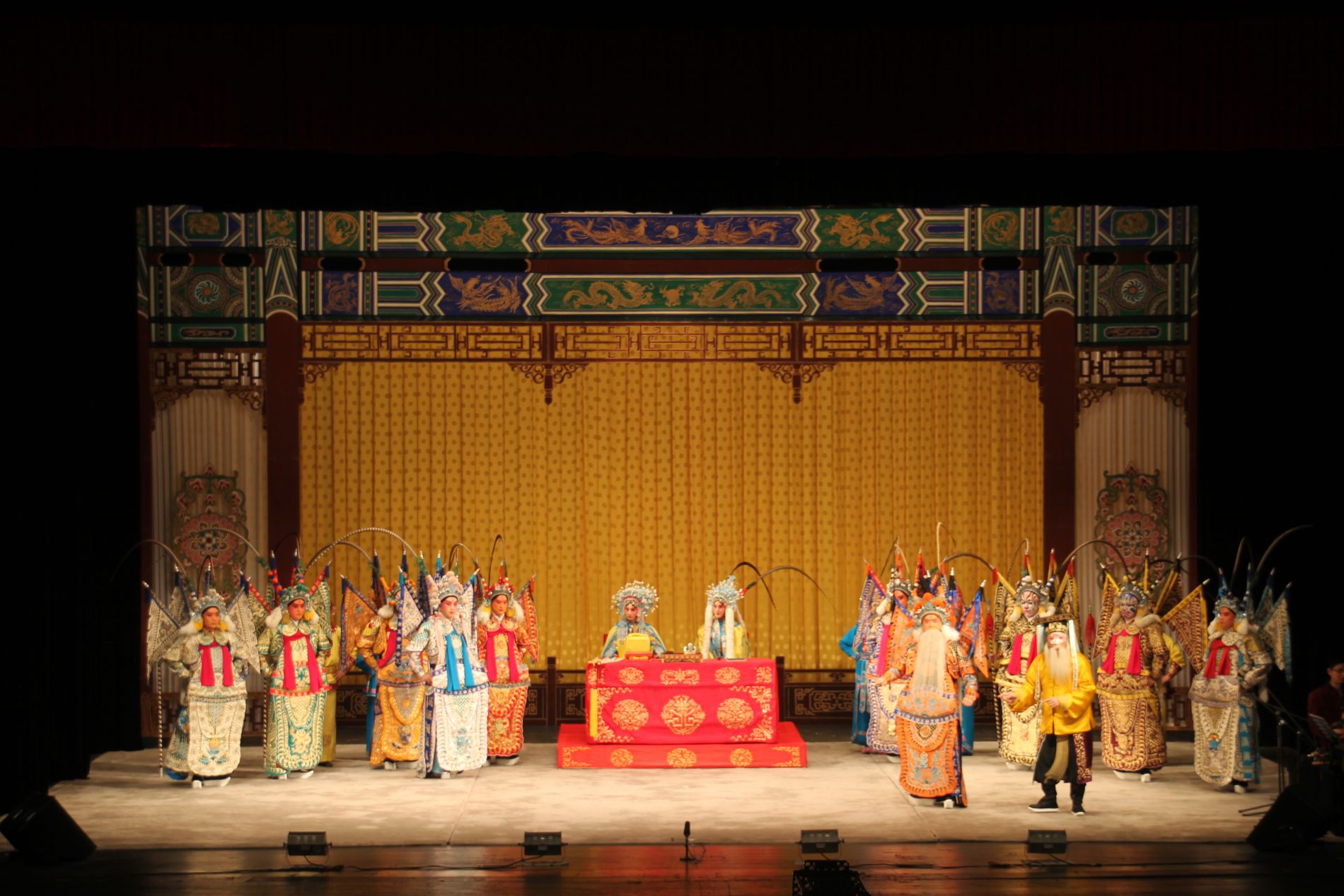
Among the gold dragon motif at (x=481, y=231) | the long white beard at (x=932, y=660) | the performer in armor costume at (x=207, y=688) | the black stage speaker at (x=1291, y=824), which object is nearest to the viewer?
the black stage speaker at (x=1291, y=824)

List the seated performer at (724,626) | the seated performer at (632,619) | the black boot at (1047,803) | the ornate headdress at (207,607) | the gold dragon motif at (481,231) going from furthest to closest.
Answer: the gold dragon motif at (481,231) < the seated performer at (724,626) < the seated performer at (632,619) < the ornate headdress at (207,607) < the black boot at (1047,803)

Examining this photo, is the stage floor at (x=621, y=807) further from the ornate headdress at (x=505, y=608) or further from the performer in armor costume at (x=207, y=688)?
the ornate headdress at (x=505, y=608)

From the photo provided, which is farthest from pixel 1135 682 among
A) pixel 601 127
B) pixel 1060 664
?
pixel 601 127

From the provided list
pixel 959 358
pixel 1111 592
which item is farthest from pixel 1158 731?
pixel 959 358

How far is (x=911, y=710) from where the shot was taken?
9320mm

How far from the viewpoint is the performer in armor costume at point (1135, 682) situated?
1047 cm

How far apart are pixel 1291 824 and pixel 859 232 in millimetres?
6067

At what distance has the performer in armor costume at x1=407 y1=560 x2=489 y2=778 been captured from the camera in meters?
10.5

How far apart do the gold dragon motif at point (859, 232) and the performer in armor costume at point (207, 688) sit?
5.62 m

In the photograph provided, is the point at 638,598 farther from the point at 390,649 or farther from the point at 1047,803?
the point at 1047,803

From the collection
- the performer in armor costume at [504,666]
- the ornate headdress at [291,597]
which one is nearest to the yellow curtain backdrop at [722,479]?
the performer in armor costume at [504,666]

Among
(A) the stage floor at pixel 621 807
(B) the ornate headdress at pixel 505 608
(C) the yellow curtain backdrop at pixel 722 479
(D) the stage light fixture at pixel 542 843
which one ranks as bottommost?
(A) the stage floor at pixel 621 807

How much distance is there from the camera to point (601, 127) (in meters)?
8.29

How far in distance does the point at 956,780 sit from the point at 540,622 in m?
4.30
